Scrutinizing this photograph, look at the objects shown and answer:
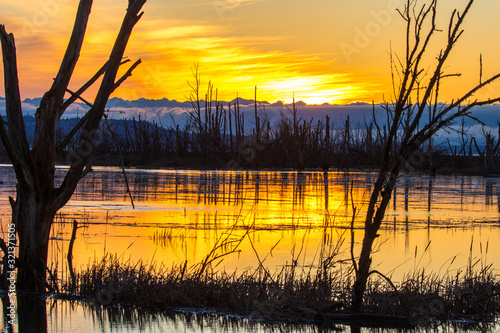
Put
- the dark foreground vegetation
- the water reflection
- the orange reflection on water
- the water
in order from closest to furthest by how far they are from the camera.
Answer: the water reflection < the dark foreground vegetation < the water < the orange reflection on water

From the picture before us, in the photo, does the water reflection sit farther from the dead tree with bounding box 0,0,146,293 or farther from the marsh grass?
the dead tree with bounding box 0,0,146,293

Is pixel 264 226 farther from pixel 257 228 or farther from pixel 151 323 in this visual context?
pixel 151 323

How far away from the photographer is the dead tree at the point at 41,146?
6.87 m

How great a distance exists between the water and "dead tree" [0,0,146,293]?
2.18ft

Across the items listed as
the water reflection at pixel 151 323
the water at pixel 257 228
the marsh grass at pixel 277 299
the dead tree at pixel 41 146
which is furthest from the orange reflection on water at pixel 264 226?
the water reflection at pixel 151 323

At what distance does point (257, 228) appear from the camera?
12.5m

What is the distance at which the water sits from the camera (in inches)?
352

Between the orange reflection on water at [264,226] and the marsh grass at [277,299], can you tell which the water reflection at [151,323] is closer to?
the marsh grass at [277,299]

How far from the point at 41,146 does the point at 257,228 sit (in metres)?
6.27

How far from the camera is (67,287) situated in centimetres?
714

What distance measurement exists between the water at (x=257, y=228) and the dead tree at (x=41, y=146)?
2.18 feet

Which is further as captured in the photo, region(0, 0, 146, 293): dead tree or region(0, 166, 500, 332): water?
region(0, 166, 500, 332): water

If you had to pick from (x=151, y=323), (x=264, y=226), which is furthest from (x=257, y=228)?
(x=151, y=323)

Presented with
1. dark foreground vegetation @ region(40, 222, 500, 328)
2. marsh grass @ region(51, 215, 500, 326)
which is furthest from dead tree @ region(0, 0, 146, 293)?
marsh grass @ region(51, 215, 500, 326)
